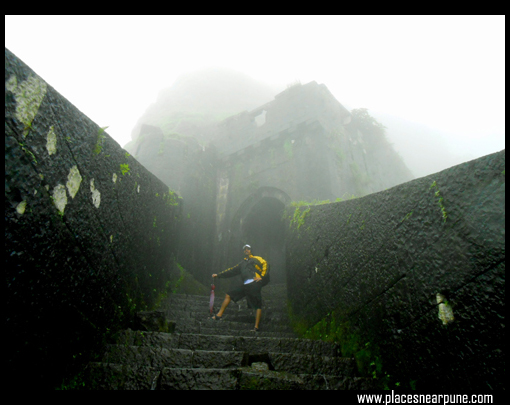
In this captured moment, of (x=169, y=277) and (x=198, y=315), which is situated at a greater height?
(x=169, y=277)

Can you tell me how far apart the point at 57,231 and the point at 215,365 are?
1.90m

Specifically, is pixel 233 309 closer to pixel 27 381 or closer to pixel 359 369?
pixel 359 369

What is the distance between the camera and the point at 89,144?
121 inches

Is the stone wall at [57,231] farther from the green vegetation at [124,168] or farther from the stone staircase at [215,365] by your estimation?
the stone staircase at [215,365]

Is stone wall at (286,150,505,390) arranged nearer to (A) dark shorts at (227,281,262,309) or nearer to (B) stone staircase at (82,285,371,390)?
(B) stone staircase at (82,285,371,390)

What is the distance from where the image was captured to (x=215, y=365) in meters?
2.83

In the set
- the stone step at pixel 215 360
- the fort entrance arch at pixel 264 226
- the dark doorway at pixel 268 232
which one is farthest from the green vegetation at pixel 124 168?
the dark doorway at pixel 268 232

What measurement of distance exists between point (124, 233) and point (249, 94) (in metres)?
29.0

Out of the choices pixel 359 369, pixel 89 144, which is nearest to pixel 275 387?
pixel 359 369

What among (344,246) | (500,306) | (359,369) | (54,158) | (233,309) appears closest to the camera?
(500,306)

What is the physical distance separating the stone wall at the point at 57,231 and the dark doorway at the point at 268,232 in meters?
7.42

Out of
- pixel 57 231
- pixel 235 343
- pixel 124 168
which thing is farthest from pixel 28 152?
pixel 235 343

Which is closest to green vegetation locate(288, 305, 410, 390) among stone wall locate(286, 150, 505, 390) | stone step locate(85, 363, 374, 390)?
stone wall locate(286, 150, 505, 390)

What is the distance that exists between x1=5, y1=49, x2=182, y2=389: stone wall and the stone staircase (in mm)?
392
